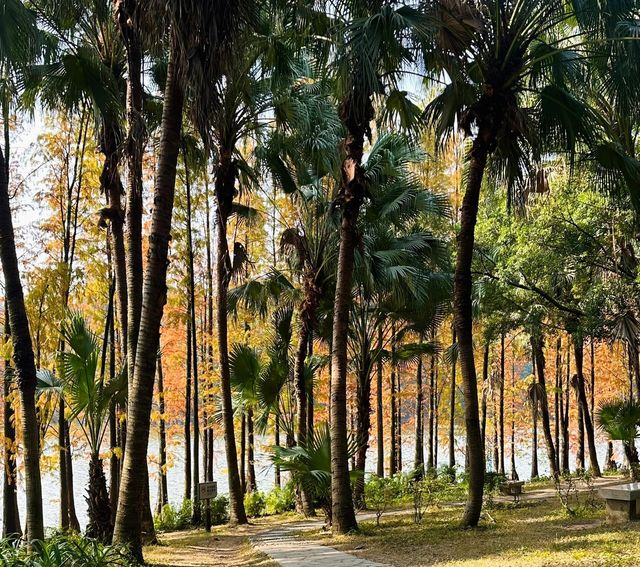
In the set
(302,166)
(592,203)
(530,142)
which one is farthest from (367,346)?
(530,142)

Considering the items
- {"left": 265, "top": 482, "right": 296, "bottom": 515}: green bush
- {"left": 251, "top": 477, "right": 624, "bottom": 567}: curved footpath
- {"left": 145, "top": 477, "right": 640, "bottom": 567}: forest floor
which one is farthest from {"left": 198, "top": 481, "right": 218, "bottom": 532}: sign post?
{"left": 265, "top": 482, "right": 296, "bottom": 515}: green bush

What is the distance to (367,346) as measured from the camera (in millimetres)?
14609

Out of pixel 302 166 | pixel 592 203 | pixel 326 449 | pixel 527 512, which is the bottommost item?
pixel 527 512

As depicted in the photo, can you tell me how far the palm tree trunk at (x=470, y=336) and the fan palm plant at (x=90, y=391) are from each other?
4.79 m

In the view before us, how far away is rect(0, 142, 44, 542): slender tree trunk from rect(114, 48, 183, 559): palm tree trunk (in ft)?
2.76

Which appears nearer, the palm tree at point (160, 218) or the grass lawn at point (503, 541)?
the grass lawn at point (503, 541)

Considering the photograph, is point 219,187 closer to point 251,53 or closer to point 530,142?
point 251,53

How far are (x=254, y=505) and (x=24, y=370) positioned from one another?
10517 millimetres

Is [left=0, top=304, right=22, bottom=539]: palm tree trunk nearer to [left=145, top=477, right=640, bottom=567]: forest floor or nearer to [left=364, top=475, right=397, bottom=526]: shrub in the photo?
[left=145, top=477, right=640, bottom=567]: forest floor

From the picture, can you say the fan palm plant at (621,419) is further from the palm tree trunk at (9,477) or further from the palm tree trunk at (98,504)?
the palm tree trunk at (9,477)

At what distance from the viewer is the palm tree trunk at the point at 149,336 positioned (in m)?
7.05

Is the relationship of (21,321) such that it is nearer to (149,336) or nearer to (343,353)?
(149,336)

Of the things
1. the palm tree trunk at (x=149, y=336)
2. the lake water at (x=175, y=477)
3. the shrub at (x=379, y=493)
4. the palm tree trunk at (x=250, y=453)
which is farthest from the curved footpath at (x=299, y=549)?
the lake water at (x=175, y=477)

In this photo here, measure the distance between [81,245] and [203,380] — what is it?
5.88 m
